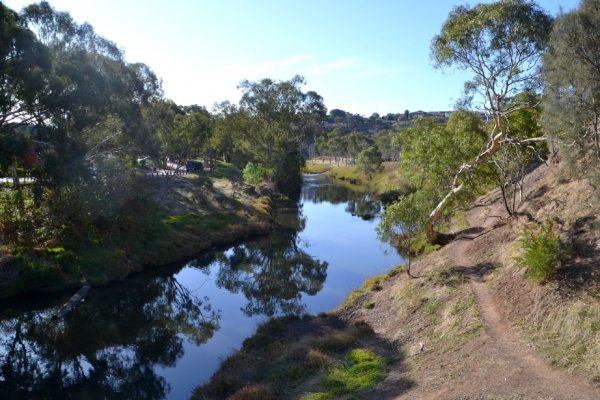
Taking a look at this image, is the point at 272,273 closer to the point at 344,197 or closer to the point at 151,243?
the point at 151,243

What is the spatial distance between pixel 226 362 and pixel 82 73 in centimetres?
2102

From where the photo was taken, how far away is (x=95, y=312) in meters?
24.6

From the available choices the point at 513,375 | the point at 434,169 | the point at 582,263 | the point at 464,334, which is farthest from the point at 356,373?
the point at 434,169

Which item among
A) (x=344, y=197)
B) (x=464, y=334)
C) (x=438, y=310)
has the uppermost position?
(x=344, y=197)

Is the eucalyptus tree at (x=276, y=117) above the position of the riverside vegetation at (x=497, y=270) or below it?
above

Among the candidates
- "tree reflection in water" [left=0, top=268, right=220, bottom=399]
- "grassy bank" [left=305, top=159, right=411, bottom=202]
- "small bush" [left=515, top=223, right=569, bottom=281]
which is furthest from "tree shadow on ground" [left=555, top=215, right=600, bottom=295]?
"grassy bank" [left=305, top=159, right=411, bottom=202]

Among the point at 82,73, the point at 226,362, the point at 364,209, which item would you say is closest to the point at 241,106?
the point at 364,209

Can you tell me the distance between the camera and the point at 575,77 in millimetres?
14617

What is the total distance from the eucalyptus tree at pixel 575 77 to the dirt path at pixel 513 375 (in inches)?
224

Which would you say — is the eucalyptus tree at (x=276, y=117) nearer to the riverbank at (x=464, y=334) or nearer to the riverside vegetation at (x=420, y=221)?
the riverside vegetation at (x=420, y=221)

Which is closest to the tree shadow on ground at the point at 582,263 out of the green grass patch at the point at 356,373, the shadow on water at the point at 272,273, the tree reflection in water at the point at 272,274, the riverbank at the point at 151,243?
the green grass patch at the point at 356,373

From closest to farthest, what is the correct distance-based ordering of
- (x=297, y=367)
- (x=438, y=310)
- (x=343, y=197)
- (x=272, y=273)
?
1. (x=297, y=367)
2. (x=438, y=310)
3. (x=272, y=273)
4. (x=343, y=197)

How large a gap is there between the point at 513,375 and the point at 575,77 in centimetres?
947

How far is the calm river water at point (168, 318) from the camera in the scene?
17953mm
